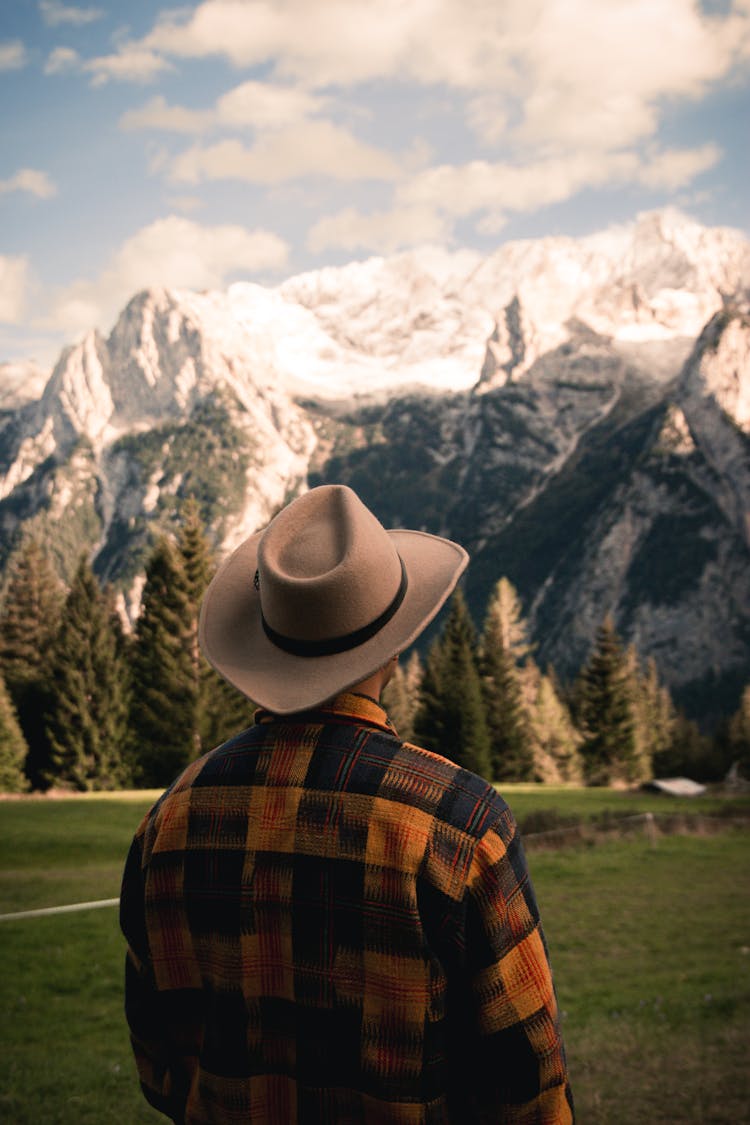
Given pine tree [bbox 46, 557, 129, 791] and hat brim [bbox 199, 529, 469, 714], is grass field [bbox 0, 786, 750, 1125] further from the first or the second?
pine tree [bbox 46, 557, 129, 791]

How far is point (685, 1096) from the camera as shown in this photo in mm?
7145

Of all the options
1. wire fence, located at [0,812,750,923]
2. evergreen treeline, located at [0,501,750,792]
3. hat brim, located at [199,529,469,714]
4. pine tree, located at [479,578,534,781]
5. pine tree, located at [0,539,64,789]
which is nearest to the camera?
hat brim, located at [199,529,469,714]

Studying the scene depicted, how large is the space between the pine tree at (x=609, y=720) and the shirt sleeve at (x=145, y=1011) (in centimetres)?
5728

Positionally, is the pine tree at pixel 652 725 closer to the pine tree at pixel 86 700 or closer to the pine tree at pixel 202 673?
the pine tree at pixel 202 673

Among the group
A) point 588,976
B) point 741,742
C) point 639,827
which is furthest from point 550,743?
point 588,976

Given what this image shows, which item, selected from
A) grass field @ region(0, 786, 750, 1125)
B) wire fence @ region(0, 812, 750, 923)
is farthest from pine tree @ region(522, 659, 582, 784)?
grass field @ region(0, 786, 750, 1125)

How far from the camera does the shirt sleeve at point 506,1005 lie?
240 centimetres

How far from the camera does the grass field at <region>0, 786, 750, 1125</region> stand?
7.46 meters

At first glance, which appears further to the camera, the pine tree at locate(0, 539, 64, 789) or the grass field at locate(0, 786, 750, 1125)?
the pine tree at locate(0, 539, 64, 789)

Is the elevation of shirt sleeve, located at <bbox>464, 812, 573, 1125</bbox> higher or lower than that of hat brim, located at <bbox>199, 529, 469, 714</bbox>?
lower

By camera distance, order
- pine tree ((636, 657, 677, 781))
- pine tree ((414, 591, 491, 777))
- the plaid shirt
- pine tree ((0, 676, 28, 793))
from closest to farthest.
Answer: the plaid shirt
pine tree ((0, 676, 28, 793))
pine tree ((414, 591, 491, 777))
pine tree ((636, 657, 677, 781))

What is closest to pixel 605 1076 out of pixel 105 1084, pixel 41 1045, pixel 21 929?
pixel 105 1084

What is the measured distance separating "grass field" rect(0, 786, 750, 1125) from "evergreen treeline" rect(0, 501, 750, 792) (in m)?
18.3

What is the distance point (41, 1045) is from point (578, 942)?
8560 millimetres
